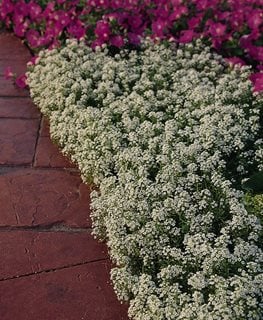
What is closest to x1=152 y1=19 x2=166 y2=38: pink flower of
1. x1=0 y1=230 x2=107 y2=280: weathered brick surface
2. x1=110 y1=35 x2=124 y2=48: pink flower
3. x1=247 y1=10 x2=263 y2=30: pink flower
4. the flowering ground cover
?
the flowering ground cover

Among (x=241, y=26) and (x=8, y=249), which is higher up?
(x=241, y=26)

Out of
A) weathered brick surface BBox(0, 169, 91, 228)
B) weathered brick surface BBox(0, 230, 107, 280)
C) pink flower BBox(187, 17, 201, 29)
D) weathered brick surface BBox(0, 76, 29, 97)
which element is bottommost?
weathered brick surface BBox(0, 76, 29, 97)

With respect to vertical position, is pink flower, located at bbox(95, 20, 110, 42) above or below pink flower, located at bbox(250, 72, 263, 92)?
below

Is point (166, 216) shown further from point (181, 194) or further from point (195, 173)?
point (195, 173)

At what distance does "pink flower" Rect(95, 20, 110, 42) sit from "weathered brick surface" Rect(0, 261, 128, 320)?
2.26 meters

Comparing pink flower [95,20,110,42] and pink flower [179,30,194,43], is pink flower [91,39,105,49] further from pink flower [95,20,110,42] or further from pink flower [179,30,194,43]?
pink flower [179,30,194,43]

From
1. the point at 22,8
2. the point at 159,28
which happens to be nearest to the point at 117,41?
the point at 159,28

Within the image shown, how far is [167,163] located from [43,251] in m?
0.76

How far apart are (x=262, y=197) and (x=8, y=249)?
1243 mm

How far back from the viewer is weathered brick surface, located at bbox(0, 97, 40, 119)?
14.4 ft

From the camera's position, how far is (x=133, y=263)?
294 centimetres

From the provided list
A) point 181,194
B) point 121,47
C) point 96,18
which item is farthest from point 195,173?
point 96,18

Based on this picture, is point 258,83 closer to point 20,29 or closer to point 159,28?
point 159,28

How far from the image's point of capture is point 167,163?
3.35 m
